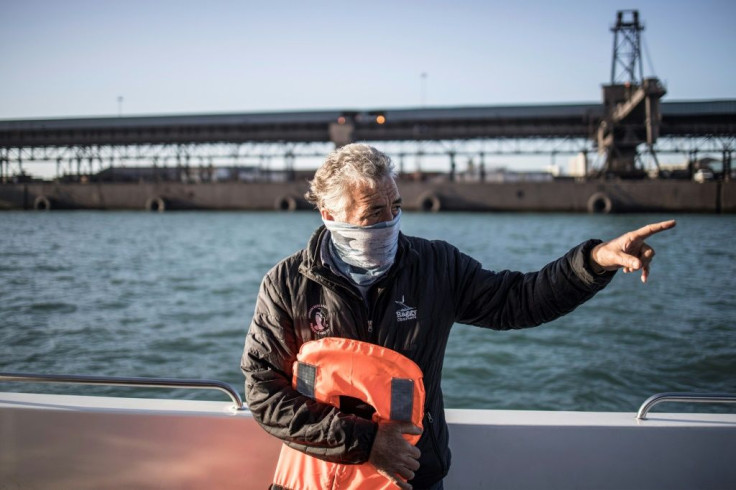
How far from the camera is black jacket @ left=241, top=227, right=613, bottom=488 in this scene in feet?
5.84

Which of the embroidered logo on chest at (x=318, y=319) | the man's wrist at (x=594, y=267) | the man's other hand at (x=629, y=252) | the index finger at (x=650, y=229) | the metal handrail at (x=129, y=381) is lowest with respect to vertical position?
the metal handrail at (x=129, y=381)

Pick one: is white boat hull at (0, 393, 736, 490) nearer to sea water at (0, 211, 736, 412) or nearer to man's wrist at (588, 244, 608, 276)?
man's wrist at (588, 244, 608, 276)

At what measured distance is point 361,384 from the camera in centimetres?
174

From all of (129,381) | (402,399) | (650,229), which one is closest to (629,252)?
(650,229)

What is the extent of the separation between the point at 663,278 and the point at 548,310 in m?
14.1

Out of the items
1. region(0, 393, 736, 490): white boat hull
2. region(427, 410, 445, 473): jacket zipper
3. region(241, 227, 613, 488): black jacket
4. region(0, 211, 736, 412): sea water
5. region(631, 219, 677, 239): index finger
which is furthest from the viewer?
region(0, 211, 736, 412): sea water

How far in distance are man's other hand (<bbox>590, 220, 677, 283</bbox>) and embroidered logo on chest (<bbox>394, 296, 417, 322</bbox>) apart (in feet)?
1.84

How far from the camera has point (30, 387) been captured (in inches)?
269

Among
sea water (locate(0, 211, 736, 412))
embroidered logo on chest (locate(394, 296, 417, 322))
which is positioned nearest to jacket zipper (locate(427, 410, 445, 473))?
embroidered logo on chest (locate(394, 296, 417, 322))

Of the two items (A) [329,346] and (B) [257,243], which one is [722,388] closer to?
(A) [329,346]

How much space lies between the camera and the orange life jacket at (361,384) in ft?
5.70

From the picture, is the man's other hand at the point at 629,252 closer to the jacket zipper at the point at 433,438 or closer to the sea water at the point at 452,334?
the jacket zipper at the point at 433,438

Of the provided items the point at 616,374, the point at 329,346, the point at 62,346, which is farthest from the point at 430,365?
the point at 62,346

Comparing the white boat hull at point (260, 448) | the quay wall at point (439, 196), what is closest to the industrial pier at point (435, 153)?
the quay wall at point (439, 196)
